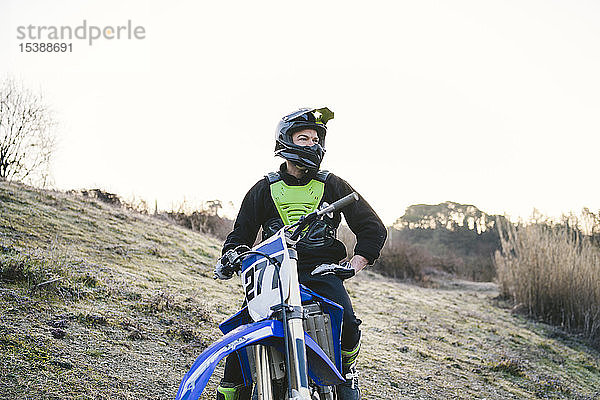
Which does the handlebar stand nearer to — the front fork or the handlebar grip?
the handlebar grip

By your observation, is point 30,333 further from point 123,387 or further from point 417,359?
point 417,359

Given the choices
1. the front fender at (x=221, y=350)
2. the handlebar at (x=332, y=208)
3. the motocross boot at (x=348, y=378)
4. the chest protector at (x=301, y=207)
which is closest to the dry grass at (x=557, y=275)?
the motocross boot at (x=348, y=378)

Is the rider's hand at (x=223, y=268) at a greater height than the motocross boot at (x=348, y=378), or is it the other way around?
the rider's hand at (x=223, y=268)

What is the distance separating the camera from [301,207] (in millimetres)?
2922

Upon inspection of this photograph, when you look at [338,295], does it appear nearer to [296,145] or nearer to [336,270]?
[336,270]

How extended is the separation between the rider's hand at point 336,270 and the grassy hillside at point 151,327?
1800mm

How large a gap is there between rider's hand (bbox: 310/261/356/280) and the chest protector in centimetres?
23

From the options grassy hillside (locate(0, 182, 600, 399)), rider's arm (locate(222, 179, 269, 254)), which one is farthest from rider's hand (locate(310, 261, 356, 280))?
grassy hillside (locate(0, 182, 600, 399))

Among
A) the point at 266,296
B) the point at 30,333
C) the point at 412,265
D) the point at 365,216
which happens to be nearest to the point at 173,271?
the point at 30,333

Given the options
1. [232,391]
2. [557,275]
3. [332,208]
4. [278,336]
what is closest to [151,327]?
[232,391]

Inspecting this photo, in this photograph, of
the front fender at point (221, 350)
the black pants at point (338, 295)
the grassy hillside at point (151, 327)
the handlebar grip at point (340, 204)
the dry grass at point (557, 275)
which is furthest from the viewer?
the dry grass at point (557, 275)

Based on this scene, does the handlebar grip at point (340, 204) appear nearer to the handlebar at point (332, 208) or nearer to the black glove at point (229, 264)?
the handlebar at point (332, 208)

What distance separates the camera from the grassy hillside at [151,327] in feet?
12.1

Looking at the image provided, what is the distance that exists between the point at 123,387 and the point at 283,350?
189 cm
